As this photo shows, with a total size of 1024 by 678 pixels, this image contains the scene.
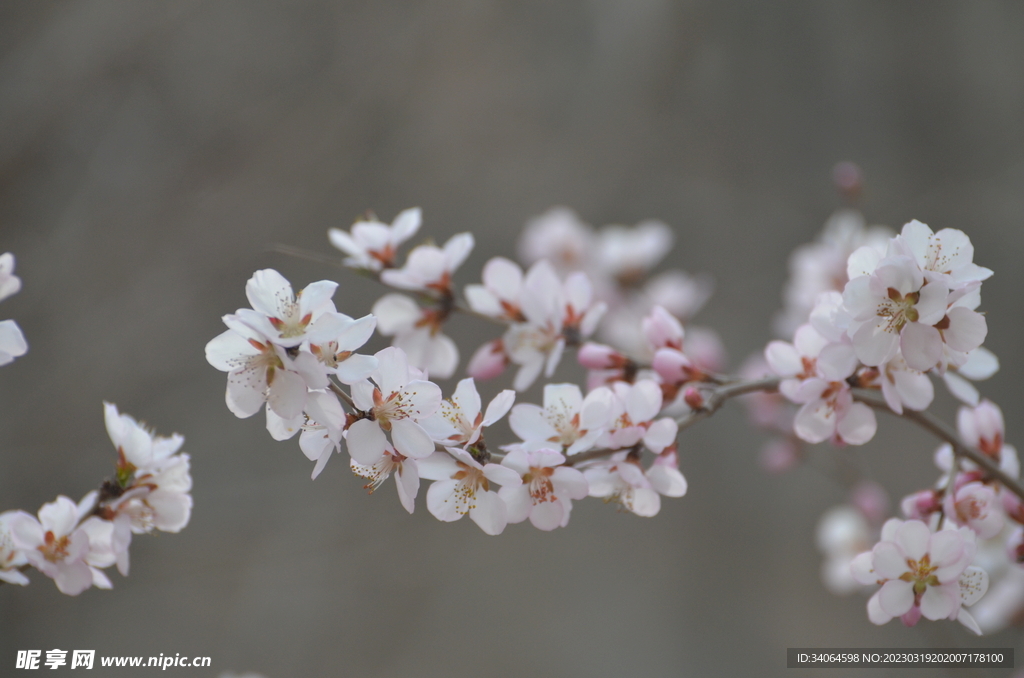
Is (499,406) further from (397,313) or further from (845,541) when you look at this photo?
(845,541)

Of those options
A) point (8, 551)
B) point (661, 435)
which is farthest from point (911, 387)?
point (8, 551)

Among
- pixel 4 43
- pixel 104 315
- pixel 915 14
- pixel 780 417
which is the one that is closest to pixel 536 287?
pixel 780 417

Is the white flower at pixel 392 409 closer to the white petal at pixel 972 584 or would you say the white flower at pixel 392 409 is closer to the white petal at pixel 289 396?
the white petal at pixel 289 396

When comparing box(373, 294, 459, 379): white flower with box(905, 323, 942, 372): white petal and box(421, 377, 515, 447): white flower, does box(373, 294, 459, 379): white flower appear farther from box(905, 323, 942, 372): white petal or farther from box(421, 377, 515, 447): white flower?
box(905, 323, 942, 372): white petal

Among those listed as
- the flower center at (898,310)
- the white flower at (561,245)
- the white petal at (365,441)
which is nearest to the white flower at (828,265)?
the white flower at (561,245)

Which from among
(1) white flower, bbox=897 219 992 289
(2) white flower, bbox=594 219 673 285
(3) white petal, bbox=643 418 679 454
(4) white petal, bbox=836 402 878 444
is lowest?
(3) white petal, bbox=643 418 679 454

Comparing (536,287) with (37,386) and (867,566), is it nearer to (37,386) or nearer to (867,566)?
(867,566)

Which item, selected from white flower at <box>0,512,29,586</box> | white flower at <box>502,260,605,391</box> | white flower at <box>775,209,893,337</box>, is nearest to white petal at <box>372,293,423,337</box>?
white flower at <box>502,260,605,391</box>
